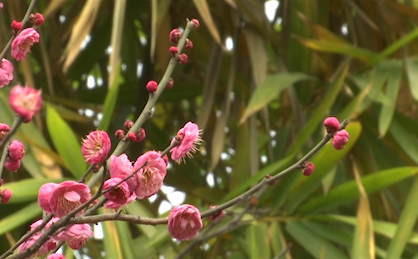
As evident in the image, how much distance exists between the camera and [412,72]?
4.29 ft

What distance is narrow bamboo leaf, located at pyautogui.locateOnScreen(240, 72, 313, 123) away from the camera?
4.10 feet

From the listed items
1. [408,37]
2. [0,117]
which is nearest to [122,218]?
[0,117]

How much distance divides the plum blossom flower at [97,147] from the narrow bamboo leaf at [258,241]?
2.61 ft

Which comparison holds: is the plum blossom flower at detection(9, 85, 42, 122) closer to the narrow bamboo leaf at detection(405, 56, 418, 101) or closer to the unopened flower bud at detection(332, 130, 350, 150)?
the unopened flower bud at detection(332, 130, 350, 150)

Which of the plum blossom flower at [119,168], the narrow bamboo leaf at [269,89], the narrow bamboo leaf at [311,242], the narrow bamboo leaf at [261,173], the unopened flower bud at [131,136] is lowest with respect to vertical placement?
the narrow bamboo leaf at [311,242]

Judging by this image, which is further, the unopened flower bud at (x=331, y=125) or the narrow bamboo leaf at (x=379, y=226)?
the narrow bamboo leaf at (x=379, y=226)

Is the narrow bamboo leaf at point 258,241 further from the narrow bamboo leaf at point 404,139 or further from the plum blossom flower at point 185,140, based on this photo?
the plum blossom flower at point 185,140

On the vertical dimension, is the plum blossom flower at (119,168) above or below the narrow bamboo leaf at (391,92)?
above

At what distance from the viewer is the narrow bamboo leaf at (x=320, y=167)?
1.15m

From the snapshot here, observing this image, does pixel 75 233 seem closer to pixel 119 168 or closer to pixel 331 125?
pixel 119 168

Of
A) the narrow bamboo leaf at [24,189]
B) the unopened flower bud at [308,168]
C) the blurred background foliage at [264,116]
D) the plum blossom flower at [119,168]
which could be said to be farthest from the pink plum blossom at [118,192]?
the narrow bamboo leaf at [24,189]

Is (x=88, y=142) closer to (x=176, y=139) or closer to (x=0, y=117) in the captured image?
(x=176, y=139)

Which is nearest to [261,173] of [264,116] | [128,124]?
[264,116]

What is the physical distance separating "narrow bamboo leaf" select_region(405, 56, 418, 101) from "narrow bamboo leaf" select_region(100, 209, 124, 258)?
58 centimetres
